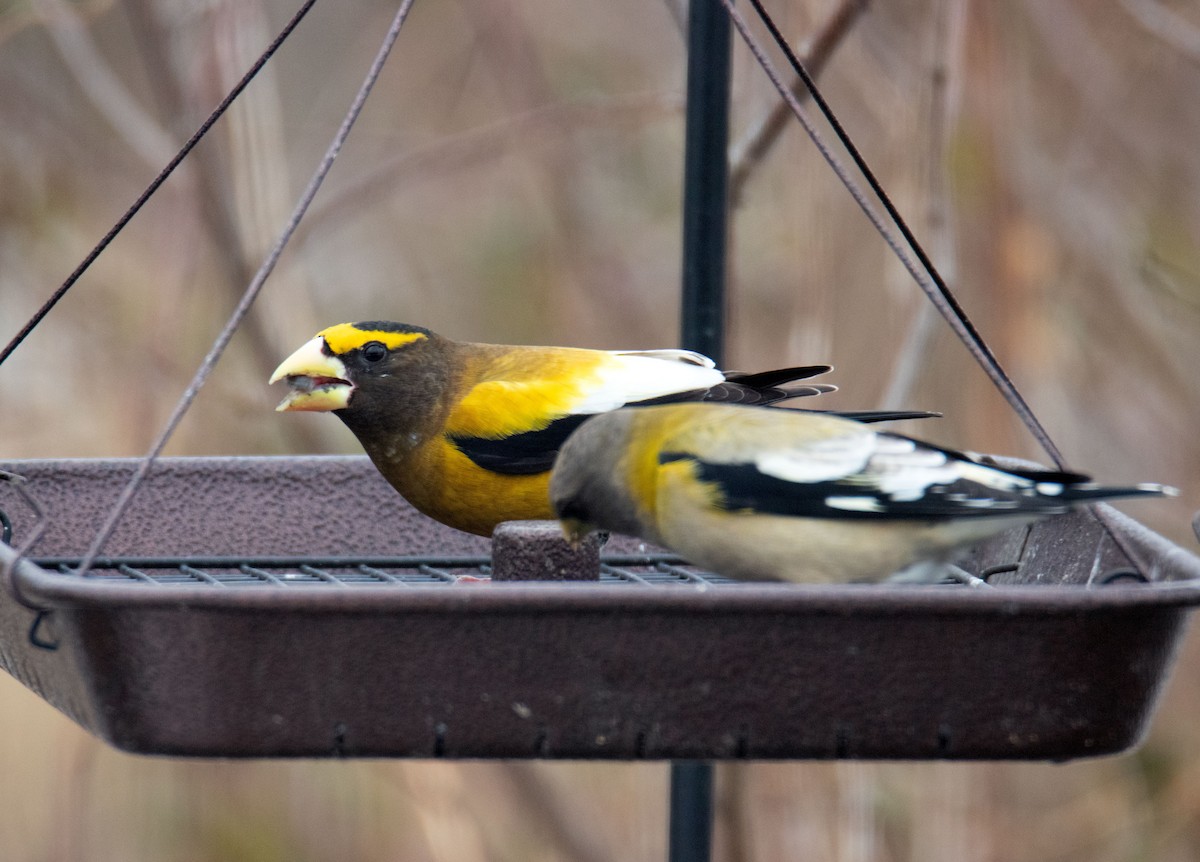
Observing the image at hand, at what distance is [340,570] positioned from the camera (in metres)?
3.15

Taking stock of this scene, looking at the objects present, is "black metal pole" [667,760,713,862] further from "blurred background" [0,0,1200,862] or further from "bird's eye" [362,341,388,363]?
"blurred background" [0,0,1200,862]

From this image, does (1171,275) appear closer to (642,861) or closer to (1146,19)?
(1146,19)

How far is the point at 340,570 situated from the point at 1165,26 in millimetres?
2816

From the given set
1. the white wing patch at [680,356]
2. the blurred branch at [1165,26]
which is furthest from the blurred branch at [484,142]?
the white wing patch at [680,356]

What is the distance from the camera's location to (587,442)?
2.67m

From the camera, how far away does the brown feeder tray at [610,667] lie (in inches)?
76.4

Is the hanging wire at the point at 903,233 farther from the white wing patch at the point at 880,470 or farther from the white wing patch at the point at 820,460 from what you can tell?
the white wing patch at the point at 820,460

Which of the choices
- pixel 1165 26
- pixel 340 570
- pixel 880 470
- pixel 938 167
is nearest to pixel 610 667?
pixel 880 470

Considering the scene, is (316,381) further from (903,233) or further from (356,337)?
(903,233)

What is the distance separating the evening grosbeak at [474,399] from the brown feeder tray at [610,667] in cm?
107

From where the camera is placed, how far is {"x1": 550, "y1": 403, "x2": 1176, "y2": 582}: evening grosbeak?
2.38 meters

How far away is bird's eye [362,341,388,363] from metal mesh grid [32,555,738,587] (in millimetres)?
411

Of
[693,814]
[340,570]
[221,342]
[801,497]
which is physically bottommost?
[693,814]

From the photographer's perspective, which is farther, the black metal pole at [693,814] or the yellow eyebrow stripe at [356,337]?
the black metal pole at [693,814]
